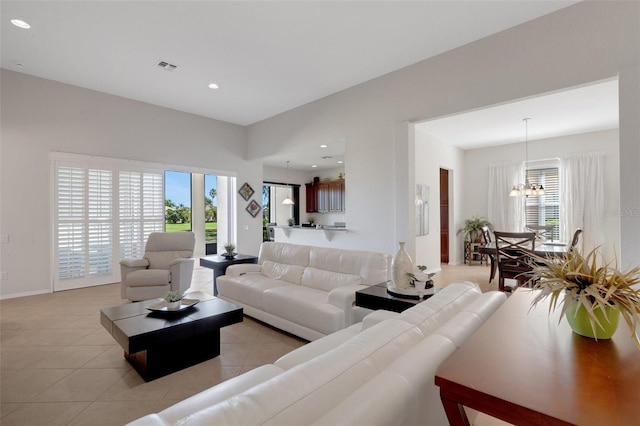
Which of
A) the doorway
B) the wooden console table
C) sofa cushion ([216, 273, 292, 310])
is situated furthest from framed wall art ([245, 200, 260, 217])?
the wooden console table

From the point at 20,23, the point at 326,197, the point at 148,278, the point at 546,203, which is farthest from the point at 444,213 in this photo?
the point at 20,23

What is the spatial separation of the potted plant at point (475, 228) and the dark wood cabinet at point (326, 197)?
3.59 meters

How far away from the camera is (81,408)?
1.99m

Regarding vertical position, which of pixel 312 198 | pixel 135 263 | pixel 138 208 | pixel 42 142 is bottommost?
pixel 135 263

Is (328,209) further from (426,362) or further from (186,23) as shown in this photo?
(426,362)

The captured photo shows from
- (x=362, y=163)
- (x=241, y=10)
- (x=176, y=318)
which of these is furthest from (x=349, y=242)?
(x=241, y=10)

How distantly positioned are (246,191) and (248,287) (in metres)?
4.19

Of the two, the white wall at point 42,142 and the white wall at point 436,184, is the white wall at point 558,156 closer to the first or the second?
the white wall at point 436,184

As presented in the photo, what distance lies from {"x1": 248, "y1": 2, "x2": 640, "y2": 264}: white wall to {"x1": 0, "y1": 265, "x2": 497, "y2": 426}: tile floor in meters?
2.58

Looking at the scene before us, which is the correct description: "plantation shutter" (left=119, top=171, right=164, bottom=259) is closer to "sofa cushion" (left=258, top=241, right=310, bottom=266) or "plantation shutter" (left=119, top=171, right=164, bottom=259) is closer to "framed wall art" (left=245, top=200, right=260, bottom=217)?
"framed wall art" (left=245, top=200, right=260, bottom=217)

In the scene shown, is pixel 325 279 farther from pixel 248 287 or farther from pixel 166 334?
pixel 166 334

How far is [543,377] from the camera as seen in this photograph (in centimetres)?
86

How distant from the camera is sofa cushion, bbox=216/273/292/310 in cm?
340

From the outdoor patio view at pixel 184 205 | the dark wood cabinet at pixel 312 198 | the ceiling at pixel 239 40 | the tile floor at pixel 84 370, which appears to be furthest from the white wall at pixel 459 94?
the dark wood cabinet at pixel 312 198
